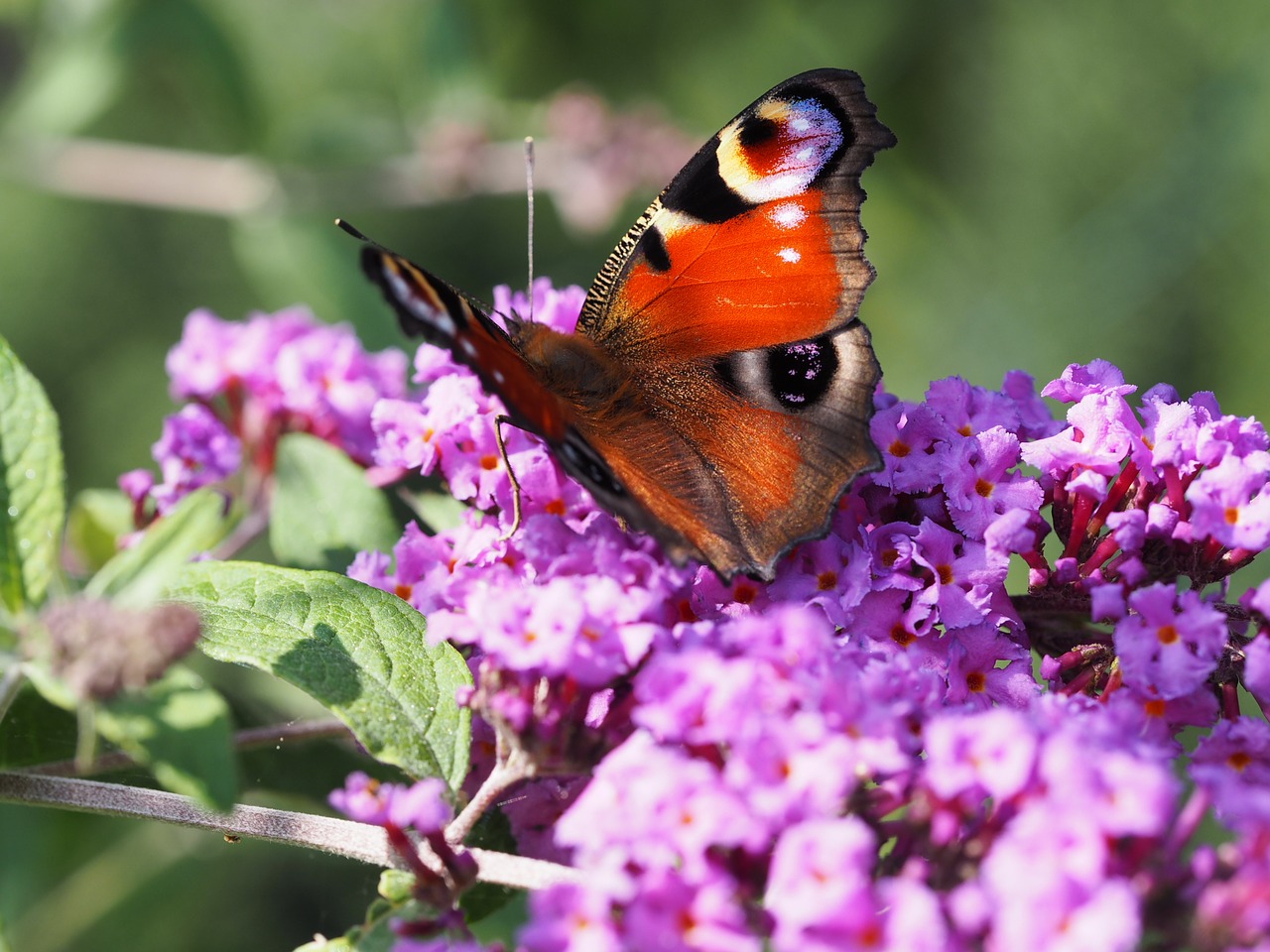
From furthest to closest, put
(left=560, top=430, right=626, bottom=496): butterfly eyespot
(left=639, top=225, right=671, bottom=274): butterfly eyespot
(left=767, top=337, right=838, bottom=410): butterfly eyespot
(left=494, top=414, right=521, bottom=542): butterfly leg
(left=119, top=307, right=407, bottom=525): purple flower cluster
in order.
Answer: (left=119, top=307, right=407, bottom=525): purple flower cluster, (left=639, top=225, right=671, bottom=274): butterfly eyespot, (left=767, top=337, right=838, bottom=410): butterfly eyespot, (left=494, top=414, right=521, bottom=542): butterfly leg, (left=560, top=430, right=626, bottom=496): butterfly eyespot

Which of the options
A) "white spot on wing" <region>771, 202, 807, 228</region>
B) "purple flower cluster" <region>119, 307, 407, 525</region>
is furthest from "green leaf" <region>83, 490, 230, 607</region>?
"white spot on wing" <region>771, 202, 807, 228</region>

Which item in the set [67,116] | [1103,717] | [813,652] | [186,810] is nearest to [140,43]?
[67,116]

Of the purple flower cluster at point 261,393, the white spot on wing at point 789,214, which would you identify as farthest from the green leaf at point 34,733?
the white spot on wing at point 789,214

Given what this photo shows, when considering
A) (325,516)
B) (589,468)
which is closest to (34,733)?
(325,516)

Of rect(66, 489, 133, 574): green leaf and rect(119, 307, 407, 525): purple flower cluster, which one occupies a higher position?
rect(119, 307, 407, 525): purple flower cluster

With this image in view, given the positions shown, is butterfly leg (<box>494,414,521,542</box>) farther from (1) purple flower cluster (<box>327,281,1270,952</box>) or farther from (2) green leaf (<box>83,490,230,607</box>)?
(2) green leaf (<box>83,490,230,607</box>)

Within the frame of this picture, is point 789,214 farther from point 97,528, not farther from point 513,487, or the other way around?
point 97,528
